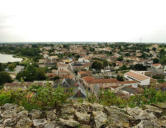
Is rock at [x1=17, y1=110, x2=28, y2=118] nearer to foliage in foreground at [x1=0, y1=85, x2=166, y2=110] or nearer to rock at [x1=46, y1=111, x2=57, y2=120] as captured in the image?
foliage in foreground at [x1=0, y1=85, x2=166, y2=110]

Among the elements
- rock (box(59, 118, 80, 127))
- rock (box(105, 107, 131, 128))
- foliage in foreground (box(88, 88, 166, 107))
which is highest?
rock (box(59, 118, 80, 127))

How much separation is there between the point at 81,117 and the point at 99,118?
0.40 m

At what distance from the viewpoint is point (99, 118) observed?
10.3 ft

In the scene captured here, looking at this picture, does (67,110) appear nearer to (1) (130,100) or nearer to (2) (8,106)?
(2) (8,106)

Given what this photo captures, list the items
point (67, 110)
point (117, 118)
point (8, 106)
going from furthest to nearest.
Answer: point (8, 106)
point (67, 110)
point (117, 118)

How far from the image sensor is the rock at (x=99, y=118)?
2986 mm

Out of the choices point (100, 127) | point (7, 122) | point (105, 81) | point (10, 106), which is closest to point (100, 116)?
point (100, 127)

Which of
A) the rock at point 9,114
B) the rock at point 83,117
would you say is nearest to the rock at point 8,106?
the rock at point 9,114

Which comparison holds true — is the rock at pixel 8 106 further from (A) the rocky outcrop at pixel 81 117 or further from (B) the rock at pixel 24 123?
(B) the rock at pixel 24 123

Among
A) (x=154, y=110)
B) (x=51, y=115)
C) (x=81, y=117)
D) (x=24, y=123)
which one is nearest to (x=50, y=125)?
(x=51, y=115)

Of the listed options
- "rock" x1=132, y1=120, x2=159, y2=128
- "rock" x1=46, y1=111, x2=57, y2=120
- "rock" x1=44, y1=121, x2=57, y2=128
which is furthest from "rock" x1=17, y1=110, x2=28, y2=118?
"rock" x1=132, y1=120, x2=159, y2=128

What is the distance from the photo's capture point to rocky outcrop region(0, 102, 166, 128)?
296 centimetres

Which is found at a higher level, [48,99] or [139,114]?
[48,99]

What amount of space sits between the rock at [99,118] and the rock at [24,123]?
4.54 ft
